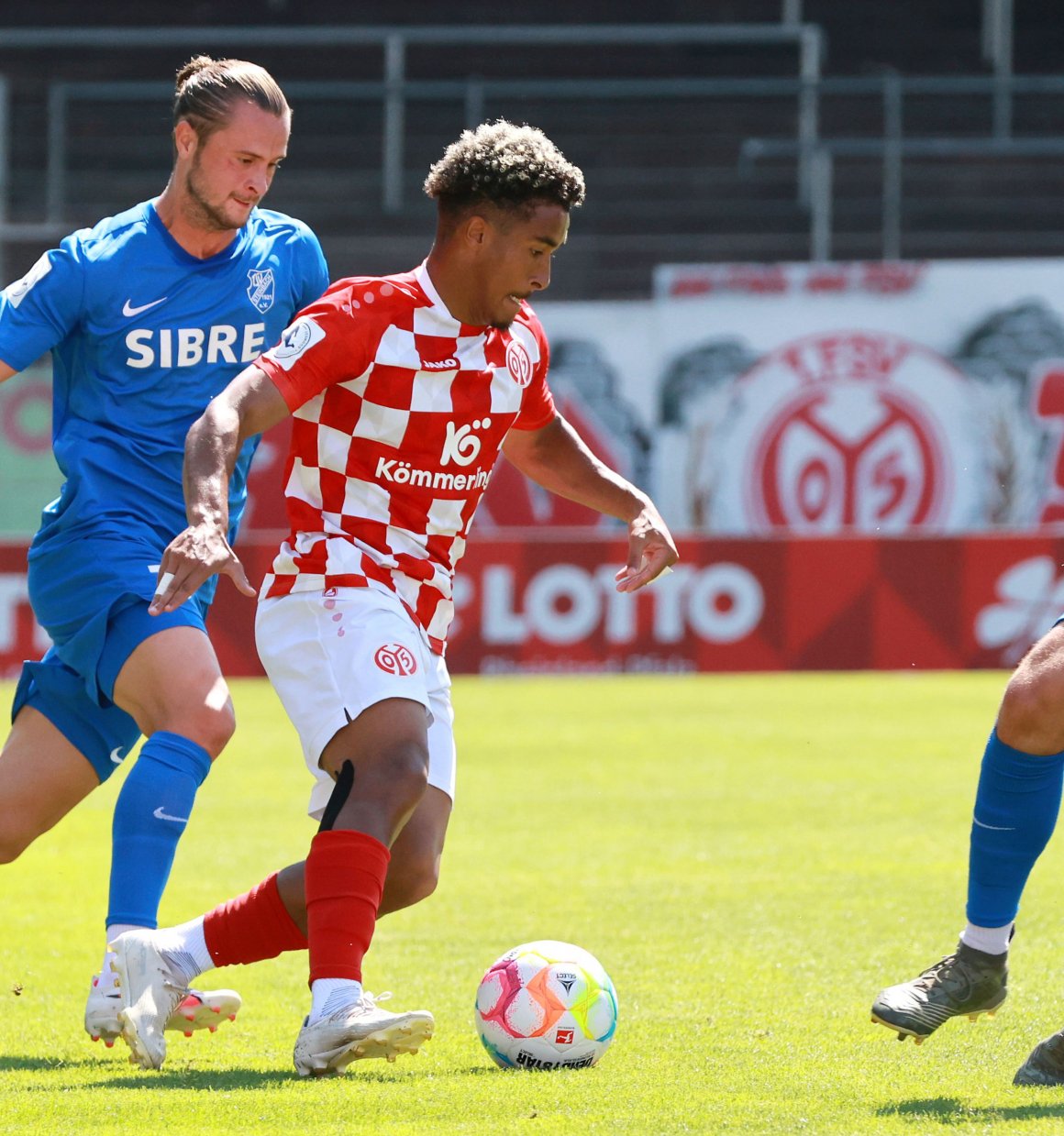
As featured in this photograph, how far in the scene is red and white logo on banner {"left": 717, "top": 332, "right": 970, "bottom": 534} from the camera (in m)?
18.2

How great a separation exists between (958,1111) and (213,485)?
1820mm

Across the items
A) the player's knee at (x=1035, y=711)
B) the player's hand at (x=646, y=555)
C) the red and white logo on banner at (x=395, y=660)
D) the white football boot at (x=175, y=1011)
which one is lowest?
the white football boot at (x=175, y=1011)

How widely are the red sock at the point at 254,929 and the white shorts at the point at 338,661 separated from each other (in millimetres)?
217

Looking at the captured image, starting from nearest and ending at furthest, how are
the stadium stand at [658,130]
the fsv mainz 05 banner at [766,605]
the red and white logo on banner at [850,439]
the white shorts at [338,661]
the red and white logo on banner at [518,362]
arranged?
1. the white shorts at [338,661]
2. the red and white logo on banner at [518,362]
3. the fsv mainz 05 banner at [766,605]
4. the red and white logo on banner at [850,439]
5. the stadium stand at [658,130]

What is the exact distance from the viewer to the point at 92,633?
4.48 metres

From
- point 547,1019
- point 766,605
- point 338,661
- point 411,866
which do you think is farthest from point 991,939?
point 766,605

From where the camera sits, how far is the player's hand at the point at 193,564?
3.63 metres

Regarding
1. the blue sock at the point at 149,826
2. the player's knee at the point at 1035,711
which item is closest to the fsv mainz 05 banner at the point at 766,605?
the blue sock at the point at 149,826

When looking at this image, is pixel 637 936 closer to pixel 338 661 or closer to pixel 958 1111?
pixel 338 661

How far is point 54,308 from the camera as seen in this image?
4613 millimetres

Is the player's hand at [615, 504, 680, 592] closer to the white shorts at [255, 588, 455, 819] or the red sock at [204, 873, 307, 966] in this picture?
the white shorts at [255, 588, 455, 819]

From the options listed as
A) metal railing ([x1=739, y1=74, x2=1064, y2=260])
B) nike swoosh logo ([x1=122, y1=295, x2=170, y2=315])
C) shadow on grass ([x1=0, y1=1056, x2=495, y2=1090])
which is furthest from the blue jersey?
metal railing ([x1=739, y1=74, x2=1064, y2=260])

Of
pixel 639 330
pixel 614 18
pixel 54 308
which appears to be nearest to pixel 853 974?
pixel 54 308

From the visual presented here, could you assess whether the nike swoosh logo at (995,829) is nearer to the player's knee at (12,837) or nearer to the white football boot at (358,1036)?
the white football boot at (358,1036)
